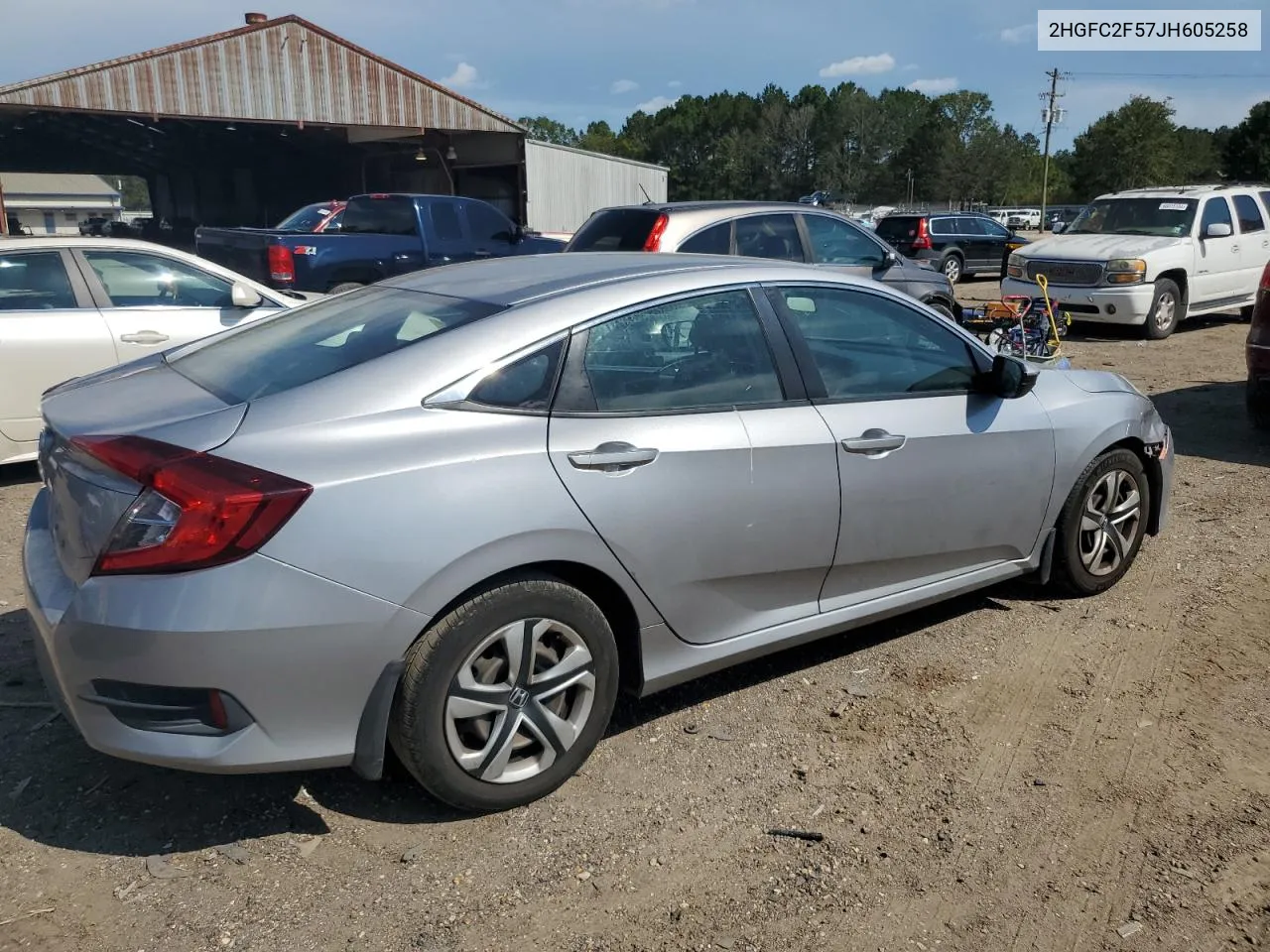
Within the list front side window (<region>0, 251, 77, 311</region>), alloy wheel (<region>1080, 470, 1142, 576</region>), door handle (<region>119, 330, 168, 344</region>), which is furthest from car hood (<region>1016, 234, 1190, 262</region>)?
front side window (<region>0, 251, 77, 311</region>)

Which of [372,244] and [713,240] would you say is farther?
[372,244]

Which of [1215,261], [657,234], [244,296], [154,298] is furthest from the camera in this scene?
[1215,261]

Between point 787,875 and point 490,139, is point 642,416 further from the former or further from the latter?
point 490,139

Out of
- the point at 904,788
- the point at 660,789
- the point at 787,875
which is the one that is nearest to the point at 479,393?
the point at 660,789

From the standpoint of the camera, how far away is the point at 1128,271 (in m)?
12.7

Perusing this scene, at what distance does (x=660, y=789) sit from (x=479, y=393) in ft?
4.43

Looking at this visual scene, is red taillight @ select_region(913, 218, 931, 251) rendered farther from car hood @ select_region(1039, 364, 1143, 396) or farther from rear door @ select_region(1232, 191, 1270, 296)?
car hood @ select_region(1039, 364, 1143, 396)

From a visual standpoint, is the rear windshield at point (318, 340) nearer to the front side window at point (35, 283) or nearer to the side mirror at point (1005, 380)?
the side mirror at point (1005, 380)

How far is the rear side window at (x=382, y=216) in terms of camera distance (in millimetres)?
12867

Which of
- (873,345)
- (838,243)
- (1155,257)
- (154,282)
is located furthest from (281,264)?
(1155,257)

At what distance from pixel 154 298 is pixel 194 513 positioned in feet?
16.4

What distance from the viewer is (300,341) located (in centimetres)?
342

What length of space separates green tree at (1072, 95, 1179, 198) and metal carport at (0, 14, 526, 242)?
46.9m

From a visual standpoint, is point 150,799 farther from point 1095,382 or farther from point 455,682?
point 1095,382
